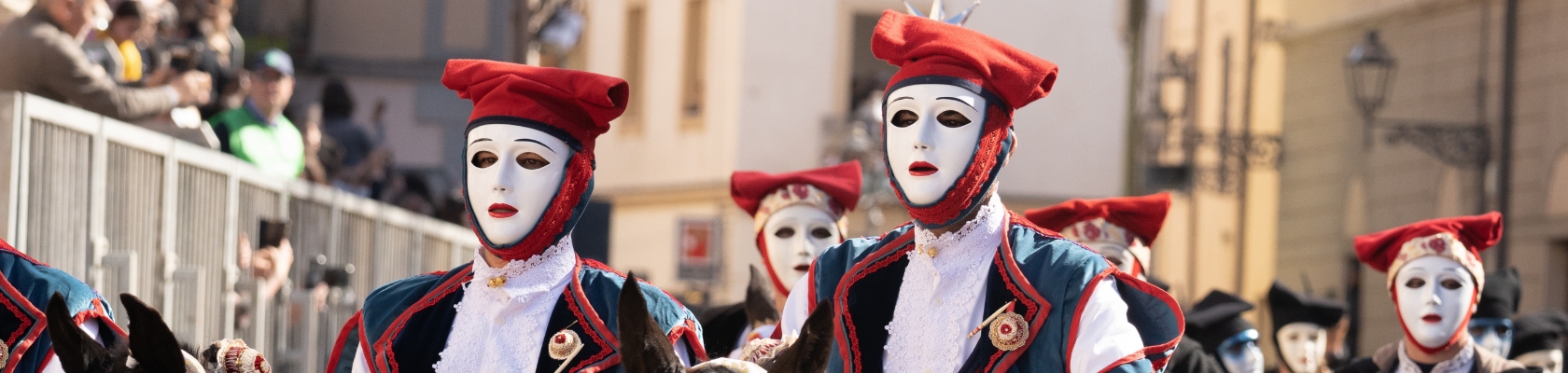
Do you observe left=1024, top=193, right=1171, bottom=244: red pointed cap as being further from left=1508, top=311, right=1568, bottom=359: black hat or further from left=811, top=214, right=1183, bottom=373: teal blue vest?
left=1508, top=311, right=1568, bottom=359: black hat

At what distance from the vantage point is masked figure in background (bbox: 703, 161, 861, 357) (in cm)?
811

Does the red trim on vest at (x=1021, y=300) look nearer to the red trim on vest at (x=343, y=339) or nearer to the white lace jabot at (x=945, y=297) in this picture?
the white lace jabot at (x=945, y=297)

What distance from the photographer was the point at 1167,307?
5266 millimetres

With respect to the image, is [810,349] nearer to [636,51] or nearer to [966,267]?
[966,267]

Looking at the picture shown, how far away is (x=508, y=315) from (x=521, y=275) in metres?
0.10

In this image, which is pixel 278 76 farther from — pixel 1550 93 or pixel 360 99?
pixel 1550 93

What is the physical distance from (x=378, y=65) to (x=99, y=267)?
8804 millimetres

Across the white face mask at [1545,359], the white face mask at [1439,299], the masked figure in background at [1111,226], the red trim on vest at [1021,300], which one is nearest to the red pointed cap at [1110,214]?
the masked figure in background at [1111,226]

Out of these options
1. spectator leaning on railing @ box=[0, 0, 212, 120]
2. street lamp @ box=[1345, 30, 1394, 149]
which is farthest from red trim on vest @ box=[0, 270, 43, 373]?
street lamp @ box=[1345, 30, 1394, 149]

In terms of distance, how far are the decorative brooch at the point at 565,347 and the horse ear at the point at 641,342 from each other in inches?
61.7

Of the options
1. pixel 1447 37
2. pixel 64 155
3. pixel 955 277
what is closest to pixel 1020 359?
pixel 955 277

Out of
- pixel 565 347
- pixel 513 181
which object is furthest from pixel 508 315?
pixel 513 181

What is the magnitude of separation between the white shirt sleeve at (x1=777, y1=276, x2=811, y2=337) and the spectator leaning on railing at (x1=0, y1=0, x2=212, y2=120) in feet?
11.7

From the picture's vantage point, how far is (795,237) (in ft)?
26.7
